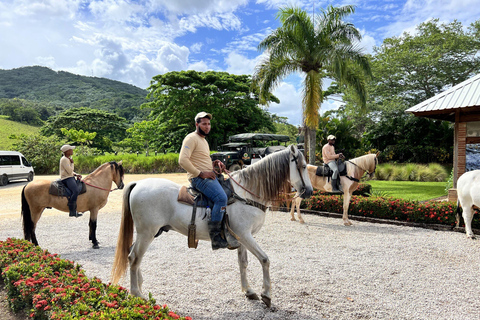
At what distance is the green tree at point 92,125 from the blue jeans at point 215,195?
150 ft

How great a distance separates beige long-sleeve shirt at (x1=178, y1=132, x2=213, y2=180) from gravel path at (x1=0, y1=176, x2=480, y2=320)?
1.65 metres

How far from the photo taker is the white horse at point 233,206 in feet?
11.8

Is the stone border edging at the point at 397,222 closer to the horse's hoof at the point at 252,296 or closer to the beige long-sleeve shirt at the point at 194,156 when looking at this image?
the horse's hoof at the point at 252,296

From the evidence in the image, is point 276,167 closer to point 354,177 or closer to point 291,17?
point 354,177

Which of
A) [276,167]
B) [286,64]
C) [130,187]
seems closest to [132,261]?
[130,187]

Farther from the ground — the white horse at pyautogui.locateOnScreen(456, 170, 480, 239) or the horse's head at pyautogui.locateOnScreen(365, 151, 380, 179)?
the horse's head at pyautogui.locateOnScreen(365, 151, 380, 179)

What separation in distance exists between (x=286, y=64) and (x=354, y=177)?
801cm

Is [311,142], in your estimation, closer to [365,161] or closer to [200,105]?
[365,161]

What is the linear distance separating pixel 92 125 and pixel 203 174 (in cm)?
5141

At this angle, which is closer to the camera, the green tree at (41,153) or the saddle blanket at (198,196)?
the saddle blanket at (198,196)

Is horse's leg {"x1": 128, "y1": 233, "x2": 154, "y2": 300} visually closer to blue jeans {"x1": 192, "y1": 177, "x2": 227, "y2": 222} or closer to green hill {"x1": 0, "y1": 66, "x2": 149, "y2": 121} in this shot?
blue jeans {"x1": 192, "y1": 177, "x2": 227, "y2": 222}

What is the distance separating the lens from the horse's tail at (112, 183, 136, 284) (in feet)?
12.3

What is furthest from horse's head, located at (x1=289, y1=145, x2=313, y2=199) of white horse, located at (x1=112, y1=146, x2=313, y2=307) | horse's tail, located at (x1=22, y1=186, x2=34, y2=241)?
horse's tail, located at (x1=22, y1=186, x2=34, y2=241)

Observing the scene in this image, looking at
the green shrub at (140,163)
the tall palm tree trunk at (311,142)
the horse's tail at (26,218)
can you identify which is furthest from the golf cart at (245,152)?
the horse's tail at (26,218)
